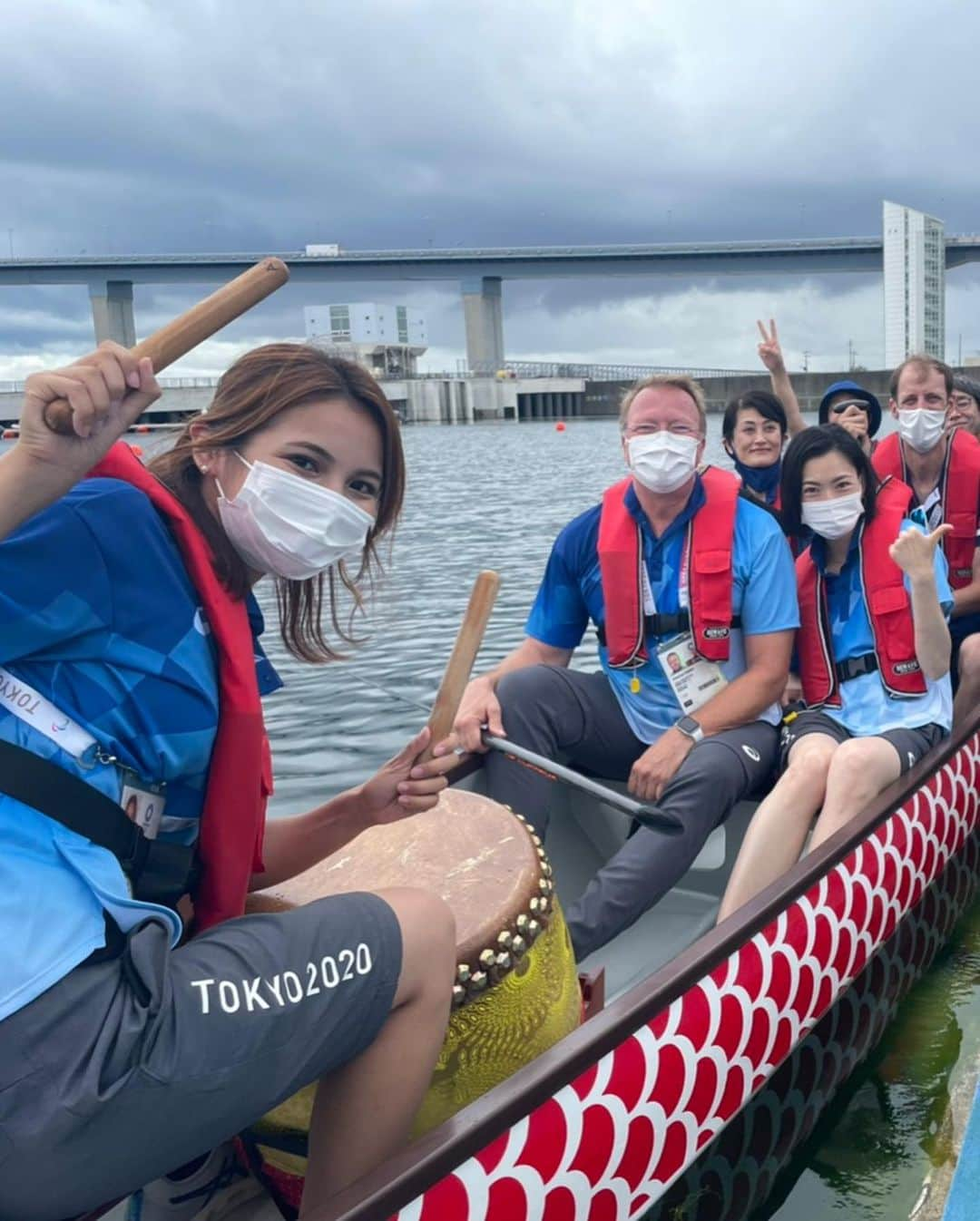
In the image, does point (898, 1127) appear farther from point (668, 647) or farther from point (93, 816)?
point (93, 816)

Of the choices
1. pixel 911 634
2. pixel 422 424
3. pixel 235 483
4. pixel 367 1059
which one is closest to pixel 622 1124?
pixel 367 1059

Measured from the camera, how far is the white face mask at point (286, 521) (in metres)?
2.02

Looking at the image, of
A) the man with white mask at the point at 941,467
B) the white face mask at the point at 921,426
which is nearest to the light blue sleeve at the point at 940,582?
the man with white mask at the point at 941,467

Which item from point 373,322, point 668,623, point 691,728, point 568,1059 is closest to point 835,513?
point 668,623

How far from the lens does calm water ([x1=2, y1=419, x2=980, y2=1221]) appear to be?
3412 mm

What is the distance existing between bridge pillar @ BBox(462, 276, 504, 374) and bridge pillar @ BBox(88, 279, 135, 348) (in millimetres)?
22259

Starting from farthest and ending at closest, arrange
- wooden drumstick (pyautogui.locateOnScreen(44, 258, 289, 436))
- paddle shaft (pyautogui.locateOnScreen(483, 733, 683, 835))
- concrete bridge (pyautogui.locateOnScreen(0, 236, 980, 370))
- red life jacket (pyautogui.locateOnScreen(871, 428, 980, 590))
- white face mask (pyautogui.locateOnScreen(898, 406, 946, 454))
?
1. concrete bridge (pyautogui.locateOnScreen(0, 236, 980, 370))
2. red life jacket (pyautogui.locateOnScreen(871, 428, 980, 590))
3. white face mask (pyautogui.locateOnScreen(898, 406, 946, 454))
4. paddle shaft (pyautogui.locateOnScreen(483, 733, 683, 835))
5. wooden drumstick (pyautogui.locateOnScreen(44, 258, 289, 436))

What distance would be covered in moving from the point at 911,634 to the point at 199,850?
2.88m

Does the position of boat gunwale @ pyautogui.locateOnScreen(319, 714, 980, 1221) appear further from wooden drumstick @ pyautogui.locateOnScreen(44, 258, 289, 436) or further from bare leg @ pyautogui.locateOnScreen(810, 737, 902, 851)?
wooden drumstick @ pyautogui.locateOnScreen(44, 258, 289, 436)

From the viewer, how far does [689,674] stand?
4184 mm

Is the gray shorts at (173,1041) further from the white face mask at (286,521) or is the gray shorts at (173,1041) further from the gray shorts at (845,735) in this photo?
the gray shorts at (845,735)

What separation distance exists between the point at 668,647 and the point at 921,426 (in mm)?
1972

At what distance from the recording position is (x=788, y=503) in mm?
4273

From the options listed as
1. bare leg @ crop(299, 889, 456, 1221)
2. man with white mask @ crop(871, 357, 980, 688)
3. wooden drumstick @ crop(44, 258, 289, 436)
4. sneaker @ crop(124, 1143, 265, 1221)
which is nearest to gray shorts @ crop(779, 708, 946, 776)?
man with white mask @ crop(871, 357, 980, 688)
